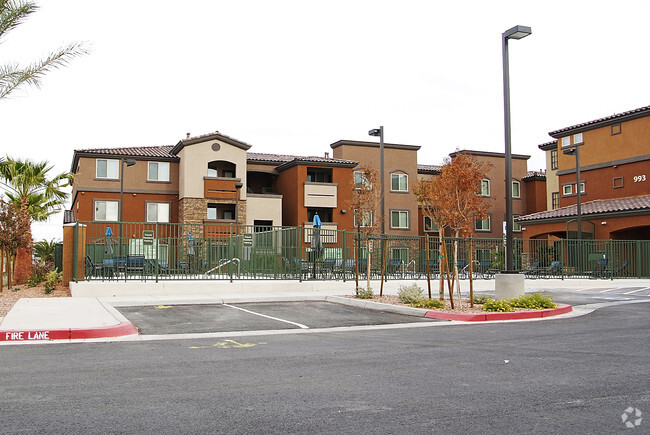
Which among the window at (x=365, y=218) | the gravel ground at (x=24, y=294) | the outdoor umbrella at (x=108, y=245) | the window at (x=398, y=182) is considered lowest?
the gravel ground at (x=24, y=294)

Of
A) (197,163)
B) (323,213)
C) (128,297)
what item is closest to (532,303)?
(128,297)

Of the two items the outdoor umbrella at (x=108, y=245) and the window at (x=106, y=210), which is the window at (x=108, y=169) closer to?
the window at (x=106, y=210)

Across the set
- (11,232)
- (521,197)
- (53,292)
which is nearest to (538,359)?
(53,292)

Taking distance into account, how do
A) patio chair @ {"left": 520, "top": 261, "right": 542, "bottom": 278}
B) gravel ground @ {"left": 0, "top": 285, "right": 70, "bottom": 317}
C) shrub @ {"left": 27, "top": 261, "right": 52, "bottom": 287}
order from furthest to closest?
patio chair @ {"left": 520, "top": 261, "right": 542, "bottom": 278} < shrub @ {"left": 27, "top": 261, "right": 52, "bottom": 287} < gravel ground @ {"left": 0, "top": 285, "right": 70, "bottom": 317}

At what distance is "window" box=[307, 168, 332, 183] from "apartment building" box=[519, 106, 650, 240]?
46.3 ft

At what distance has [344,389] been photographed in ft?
21.1

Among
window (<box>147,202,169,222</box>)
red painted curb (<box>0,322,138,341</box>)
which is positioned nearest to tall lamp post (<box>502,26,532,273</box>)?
red painted curb (<box>0,322,138,341</box>)

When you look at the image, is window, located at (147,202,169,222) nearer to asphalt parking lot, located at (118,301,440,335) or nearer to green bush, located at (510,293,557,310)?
asphalt parking lot, located at (118,301,440,335)

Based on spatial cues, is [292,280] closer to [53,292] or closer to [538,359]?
[53,292]

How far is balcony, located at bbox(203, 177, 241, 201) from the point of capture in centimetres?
3991

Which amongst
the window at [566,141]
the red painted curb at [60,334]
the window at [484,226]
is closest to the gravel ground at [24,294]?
the red painted curb at [60,334]

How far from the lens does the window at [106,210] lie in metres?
39.8

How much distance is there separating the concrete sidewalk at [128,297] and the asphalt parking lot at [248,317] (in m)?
0.62

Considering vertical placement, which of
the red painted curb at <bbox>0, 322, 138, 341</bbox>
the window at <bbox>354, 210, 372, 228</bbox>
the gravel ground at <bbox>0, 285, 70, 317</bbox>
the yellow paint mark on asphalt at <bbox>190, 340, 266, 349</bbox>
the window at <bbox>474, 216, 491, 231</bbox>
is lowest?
the yellow paint mark on asphalt at <bbox>190, 340, 266, 349</bbox>
